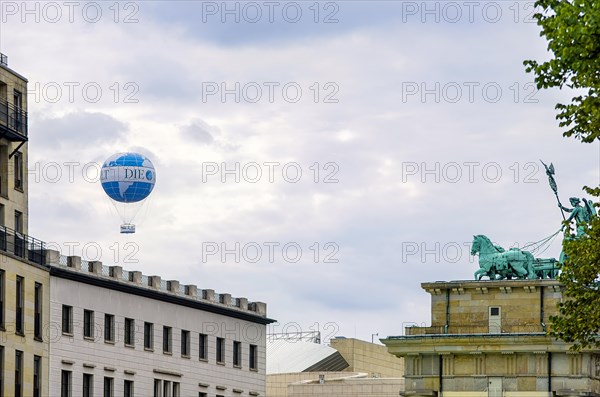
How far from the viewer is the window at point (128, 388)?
13538 cm

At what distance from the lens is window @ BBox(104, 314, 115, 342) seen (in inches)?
5241

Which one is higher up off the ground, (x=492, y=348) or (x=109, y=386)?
(x=492, y=348)

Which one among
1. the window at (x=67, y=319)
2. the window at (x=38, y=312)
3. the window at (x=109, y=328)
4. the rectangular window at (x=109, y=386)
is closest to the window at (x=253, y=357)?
the window at (x=109, y=328)

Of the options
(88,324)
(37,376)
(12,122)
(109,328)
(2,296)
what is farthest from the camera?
(109,328)

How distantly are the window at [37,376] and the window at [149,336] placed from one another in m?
16.1

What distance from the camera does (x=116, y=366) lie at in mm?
134000

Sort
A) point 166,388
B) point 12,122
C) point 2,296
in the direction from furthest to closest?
point 166,388 < point 12,122 < point 2,296

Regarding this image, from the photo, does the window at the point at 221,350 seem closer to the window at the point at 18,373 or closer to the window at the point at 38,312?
the window at the point at 38,312

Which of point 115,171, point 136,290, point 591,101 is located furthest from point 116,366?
point 591,101

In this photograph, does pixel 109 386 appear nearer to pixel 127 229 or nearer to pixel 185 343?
pixel 185 343

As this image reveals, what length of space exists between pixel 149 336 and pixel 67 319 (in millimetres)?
12336

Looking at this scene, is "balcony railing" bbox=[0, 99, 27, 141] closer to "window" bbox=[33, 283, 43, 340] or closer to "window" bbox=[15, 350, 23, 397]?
"window" bbox=[33, 283, 43, 340]

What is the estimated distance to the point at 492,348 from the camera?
140 meters

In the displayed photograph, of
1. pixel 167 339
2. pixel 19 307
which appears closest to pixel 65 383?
pixel 19 307
